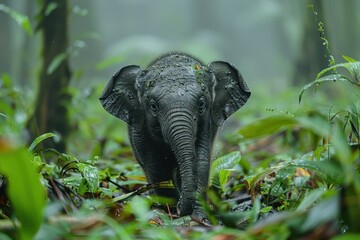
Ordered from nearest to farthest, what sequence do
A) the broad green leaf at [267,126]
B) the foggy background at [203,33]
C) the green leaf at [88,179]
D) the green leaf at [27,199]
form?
1. the green leaf at [27,199]
2. the green leaf at [88,179]
3. the broad green leaf at [267,126]
4. the foggy background at [203,33]

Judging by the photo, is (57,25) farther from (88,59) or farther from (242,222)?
(88,59)

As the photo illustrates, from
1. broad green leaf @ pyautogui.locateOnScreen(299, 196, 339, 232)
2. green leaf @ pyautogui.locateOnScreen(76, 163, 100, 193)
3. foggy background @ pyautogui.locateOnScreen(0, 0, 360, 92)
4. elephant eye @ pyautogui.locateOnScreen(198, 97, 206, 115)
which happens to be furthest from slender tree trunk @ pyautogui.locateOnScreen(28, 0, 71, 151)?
foggy background @ pyautogui.locateOnScreen(0, 0, 360, 92)

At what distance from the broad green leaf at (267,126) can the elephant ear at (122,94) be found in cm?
108

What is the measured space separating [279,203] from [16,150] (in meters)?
2.78

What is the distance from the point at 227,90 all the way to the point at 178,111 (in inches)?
37.0

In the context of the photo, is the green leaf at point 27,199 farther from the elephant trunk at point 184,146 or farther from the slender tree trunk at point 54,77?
the slender tree trunk at point 54,77

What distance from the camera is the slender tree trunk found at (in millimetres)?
8359

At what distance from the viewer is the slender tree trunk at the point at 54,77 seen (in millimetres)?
8359

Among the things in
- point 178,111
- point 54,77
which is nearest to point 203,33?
point 54,77

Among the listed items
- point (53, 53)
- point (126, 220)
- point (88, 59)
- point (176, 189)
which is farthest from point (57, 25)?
point (88, 59)

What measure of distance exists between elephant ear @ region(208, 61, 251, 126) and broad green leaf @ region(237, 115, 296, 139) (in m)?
0.28

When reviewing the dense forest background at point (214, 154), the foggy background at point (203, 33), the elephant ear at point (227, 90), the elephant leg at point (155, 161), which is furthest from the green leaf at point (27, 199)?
the foggy background at point (203, 33)

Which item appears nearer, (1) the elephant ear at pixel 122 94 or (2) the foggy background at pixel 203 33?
(1) the elephant ear at pixel 122 94

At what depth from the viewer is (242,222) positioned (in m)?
3.99
